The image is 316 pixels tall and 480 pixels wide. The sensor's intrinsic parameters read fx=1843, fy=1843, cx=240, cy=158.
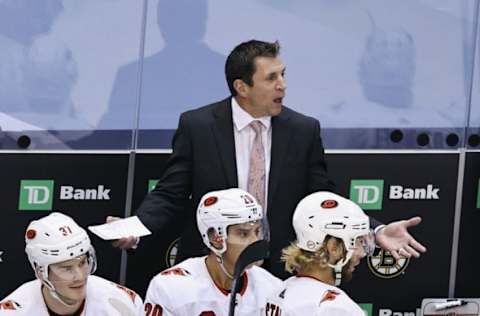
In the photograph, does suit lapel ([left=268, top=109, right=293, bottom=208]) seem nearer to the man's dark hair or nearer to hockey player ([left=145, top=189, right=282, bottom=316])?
the man's dark hair

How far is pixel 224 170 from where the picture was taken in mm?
8938

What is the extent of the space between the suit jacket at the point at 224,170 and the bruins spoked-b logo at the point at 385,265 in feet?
2.67

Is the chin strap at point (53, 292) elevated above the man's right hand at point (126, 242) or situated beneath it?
situated beneath

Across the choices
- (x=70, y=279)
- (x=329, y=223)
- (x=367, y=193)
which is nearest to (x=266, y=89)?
(x=367, y=193)

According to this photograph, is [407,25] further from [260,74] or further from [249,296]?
[249,296]

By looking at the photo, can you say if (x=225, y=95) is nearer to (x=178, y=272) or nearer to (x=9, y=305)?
(x=178, y=272)

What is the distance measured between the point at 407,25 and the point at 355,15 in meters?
0.29

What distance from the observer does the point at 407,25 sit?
9.66 metres

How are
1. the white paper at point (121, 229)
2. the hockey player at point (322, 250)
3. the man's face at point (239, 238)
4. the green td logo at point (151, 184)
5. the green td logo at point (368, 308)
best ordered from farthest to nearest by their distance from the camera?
the green td logo at point (368, 308) → the green td logo at point (151, 184) → the white paper at point (121, 229) → the man's face at point (239, 238) → the hockey player at point (322, 250)

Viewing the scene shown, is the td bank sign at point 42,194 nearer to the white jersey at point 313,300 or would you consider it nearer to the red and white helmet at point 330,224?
the red and white helmet at point 330,224

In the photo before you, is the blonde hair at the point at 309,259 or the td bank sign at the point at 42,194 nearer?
the blonde hair at the point at 309,259

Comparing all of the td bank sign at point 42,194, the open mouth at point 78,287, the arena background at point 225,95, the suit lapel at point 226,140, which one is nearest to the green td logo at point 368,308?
the arena background at point 225,95

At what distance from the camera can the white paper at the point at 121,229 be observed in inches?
330

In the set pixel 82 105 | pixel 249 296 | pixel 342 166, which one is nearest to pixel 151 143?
pixel 82 105
